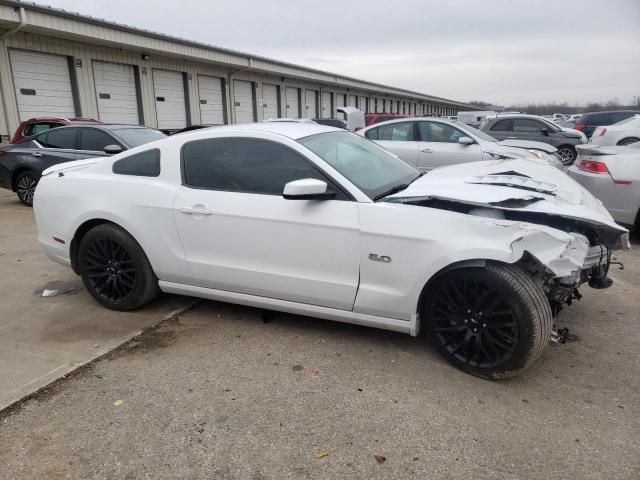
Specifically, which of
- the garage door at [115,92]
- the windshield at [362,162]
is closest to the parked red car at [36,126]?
the garage door at [115,92]

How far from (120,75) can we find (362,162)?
15.3m

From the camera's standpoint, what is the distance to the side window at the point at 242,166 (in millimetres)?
3381

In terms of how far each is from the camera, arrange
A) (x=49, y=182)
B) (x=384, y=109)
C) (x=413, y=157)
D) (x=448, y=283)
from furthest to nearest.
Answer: (x=384, y=109) < (x=413, y=157) < (x=49, y=182) < (x=448, y=283)

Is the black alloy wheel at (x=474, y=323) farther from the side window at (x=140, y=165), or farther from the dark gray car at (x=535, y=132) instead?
the dark gray car at (x=535, y=132)

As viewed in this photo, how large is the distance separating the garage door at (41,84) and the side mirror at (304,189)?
13.5 m

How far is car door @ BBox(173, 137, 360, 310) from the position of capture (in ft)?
10.4

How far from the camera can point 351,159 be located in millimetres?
3635

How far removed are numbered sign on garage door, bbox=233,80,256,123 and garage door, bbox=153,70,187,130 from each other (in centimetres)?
363

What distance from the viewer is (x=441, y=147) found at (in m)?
9.20

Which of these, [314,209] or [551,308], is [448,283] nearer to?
[551,308]

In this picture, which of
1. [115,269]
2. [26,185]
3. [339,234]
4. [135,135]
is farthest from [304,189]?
[26,185]

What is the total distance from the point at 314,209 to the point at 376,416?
4.41 feet

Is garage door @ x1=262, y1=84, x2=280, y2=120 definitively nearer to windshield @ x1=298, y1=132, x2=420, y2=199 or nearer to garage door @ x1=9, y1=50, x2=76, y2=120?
garage door @ x1=9, y1=50, x2=76, y2=120

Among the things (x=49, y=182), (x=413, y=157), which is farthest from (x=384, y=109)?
(x=49, y=182)
